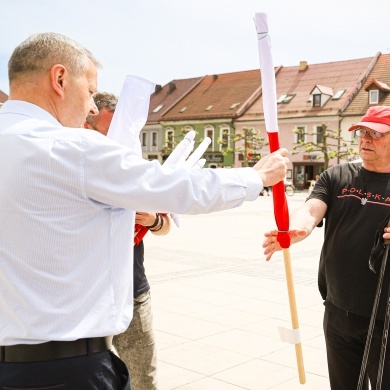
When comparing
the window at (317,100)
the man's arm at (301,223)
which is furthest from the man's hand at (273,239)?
the window at (317,100)

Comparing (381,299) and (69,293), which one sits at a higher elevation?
(69,293)

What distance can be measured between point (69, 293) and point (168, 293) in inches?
222

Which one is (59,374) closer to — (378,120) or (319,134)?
(378,120)

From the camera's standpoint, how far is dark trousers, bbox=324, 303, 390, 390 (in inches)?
119

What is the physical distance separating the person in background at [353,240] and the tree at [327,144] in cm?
4092

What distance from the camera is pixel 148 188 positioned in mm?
1840

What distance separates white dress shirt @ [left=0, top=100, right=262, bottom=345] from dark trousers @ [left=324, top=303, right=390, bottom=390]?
1.49 meters

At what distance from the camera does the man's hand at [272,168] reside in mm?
2092

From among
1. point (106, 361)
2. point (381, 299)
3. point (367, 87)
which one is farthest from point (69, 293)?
point (367, 87)

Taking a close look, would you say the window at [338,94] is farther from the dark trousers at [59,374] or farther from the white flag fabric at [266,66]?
the dark trousers at [59,374]

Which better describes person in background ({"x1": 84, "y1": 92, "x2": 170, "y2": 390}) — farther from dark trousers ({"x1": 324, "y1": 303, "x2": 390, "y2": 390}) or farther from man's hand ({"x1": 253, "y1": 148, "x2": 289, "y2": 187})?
man's hand ({"x1": 253, "y1": 148, "x2": 289, "y2": 187})

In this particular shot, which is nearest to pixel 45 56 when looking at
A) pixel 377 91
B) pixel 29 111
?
pixel 29 111

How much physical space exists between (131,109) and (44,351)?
38.8 inches

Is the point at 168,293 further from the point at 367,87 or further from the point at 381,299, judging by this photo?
the point at 367,87
